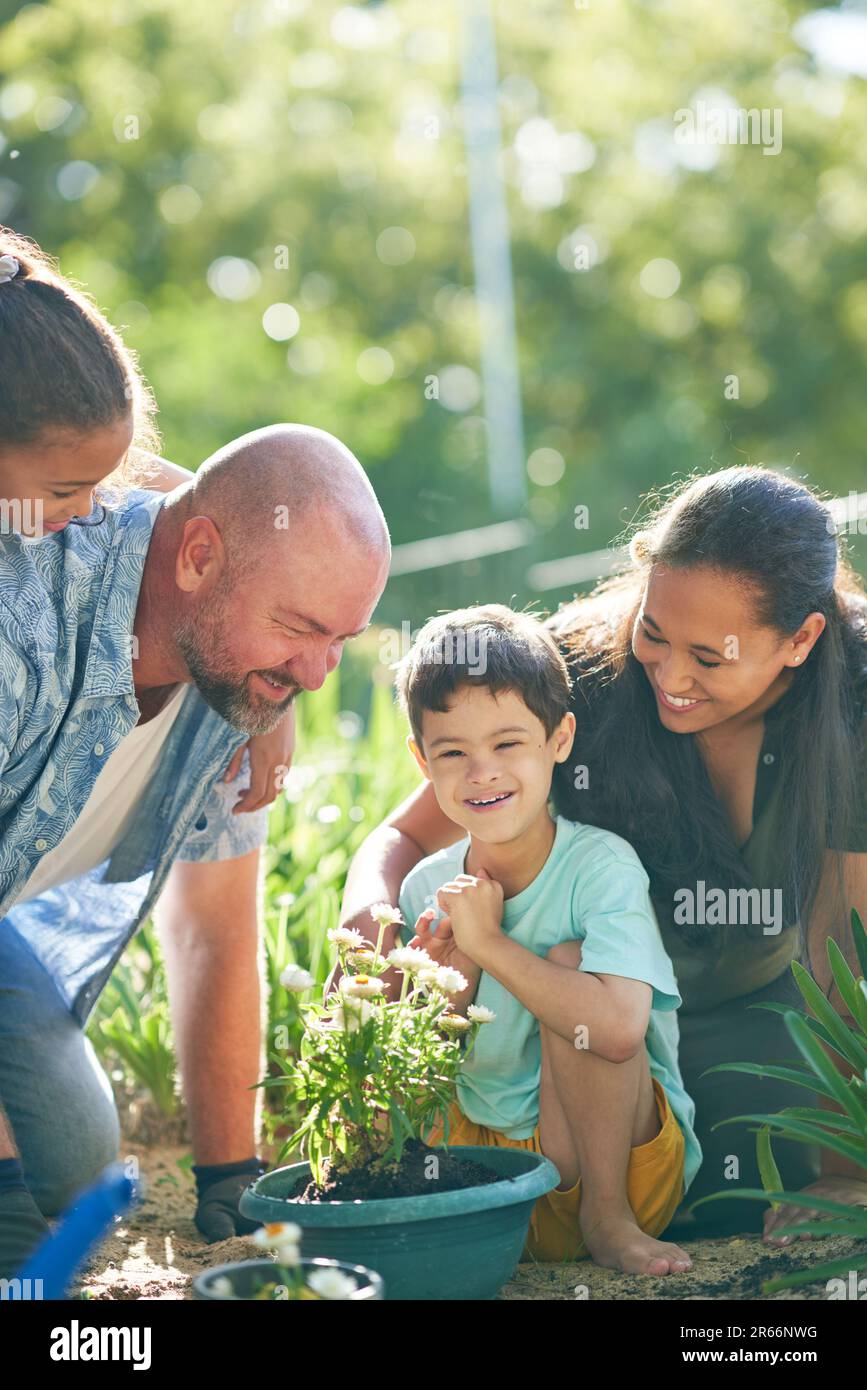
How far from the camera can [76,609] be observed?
107 inches

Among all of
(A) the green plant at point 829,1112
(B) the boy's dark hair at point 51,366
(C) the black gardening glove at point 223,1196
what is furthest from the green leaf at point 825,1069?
(B) the boy's dark hair at point 51,366

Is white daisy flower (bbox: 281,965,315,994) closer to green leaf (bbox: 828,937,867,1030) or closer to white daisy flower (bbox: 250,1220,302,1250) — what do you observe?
white daisy flower (bbox: 250,1220,302,1250)

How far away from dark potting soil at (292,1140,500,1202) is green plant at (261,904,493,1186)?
2 centimetres

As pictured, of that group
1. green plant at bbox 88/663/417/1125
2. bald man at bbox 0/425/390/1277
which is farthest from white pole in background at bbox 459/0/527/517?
bald man at bbox 0/425/390/1277

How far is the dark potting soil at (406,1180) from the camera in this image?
2.18m

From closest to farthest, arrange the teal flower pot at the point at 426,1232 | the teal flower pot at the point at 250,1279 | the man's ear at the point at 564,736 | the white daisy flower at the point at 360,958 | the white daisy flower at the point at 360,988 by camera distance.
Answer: the teal flower pot at the point at 250,1279 → the teal flower pot at the point at 426,1232 → the white daisy flower at the point at 360,988 → the white daisy flower at the point at 360,958 → the man's ear at the point at 564,736

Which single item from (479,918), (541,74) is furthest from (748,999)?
(541,74)

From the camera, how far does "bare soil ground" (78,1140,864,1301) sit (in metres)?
2.32

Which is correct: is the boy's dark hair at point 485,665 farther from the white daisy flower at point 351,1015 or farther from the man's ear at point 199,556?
the white daisy flower at point 351,1015

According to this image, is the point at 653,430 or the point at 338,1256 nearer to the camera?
the point at 338,1256

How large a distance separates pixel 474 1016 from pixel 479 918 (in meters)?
0.21

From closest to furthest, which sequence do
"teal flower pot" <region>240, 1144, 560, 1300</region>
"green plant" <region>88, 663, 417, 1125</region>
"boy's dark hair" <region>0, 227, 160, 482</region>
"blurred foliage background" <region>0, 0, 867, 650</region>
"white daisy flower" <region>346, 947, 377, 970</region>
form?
"teal flower pot" <region>240, 1144, 560, 1300</region> < "white daisy flower" <region>346, 947, 377, 970</region> < "boy's dark hair" <region>0, 227, 160, 482</region> < "green plant" <region>88, 663, 417, 1125</region> < "blurred foliage background" <region>0, 0, 867, 650</region>

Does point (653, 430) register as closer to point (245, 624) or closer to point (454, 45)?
point (454, 45)

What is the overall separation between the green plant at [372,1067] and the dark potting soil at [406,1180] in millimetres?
18
